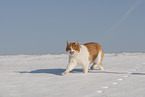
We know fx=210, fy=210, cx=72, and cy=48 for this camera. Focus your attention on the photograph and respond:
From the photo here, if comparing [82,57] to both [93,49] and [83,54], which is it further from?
[93,49]

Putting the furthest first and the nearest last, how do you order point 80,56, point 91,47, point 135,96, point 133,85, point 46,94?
point 91,47, point 80,56, point 133,85, point 46,94, point 135,96

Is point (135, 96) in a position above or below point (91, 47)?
below

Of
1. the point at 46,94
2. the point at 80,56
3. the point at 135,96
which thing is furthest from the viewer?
the point at 80,56

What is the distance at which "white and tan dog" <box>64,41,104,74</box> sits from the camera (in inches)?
241

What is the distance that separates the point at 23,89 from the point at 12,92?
0.98 ft

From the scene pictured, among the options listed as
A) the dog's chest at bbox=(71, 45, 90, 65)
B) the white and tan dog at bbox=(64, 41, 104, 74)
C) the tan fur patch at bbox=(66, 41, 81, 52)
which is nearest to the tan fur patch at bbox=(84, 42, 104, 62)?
the white and tan dog at bbox=(64, 41, 104, 74)

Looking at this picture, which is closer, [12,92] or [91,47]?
[12,92]

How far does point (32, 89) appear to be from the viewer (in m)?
4.39

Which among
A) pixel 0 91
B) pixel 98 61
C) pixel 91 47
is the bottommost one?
pixel 0 91

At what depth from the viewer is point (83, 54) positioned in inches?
252

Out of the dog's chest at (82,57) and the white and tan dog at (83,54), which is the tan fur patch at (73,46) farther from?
the dog's chest at (82,57)

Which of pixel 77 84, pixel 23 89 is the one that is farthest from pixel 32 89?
pixel 77 84

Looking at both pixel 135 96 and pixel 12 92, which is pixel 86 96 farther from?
pixel 12 92

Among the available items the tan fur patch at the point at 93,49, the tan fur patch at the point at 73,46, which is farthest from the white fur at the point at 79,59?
the tan fur patch at the point at 93,49
